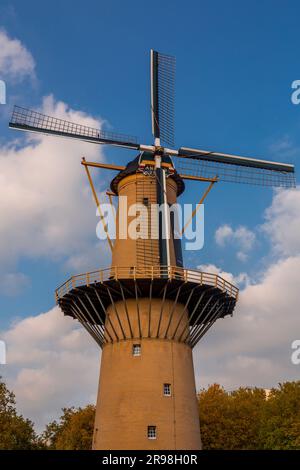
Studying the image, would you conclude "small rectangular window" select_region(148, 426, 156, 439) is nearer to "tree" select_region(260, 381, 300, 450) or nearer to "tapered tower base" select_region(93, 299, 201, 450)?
"tapered tower base" select_region(93, 299, 201, 450)

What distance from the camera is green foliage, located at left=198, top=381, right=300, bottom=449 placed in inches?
1818

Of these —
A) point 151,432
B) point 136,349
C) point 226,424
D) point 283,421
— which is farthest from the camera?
point 226,424

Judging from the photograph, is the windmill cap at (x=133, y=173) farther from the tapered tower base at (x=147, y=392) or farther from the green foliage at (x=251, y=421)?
the green foliage at (x=251, y=421)

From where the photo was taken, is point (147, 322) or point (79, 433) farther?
point (79, 433)

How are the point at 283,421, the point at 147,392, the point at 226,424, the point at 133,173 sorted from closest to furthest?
the point at 147,392 < the point at 133,173 < the point at 283,421 < the point at 226,424

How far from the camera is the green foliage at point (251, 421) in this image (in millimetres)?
46178

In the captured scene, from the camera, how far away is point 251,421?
54.5 m

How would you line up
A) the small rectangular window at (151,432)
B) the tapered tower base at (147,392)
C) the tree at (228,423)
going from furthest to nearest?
the tree at (228,423), the tapered tower base at (147,392), the small rectangular window at (151,432)

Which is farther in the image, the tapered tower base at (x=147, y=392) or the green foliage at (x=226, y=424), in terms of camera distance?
the green foliage at (x=226, y=424)

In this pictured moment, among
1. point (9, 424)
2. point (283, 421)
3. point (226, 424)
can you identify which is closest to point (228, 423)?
point (226, 424)

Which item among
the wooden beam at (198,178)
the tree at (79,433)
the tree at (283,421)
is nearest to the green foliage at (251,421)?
the tree at (283,421)

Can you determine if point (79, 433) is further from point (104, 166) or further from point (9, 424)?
point (104, 166)

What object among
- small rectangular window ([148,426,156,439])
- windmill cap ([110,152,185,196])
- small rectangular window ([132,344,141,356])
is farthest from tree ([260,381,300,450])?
windmill cap ([110,152,185,196])

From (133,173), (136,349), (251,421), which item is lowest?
(136,349)
